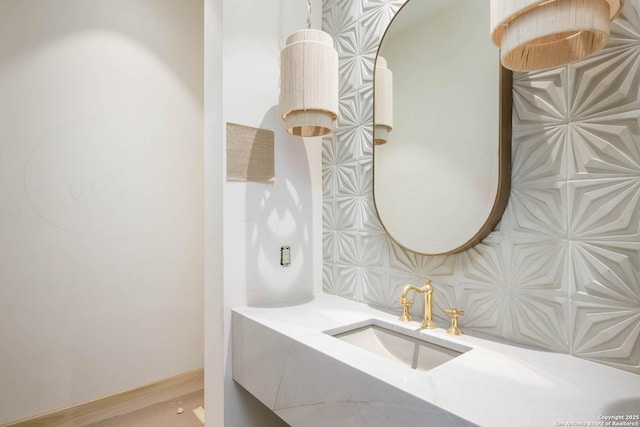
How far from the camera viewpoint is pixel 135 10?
6.49ft

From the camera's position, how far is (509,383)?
74 cm

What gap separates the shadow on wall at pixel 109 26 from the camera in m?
1.64

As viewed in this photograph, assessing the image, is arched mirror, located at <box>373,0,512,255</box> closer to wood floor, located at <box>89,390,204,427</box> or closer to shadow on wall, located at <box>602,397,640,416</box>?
shadow on wall, located at <box>602,397,640,416</box>

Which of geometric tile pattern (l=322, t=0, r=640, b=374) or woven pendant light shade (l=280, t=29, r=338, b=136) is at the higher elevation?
woven pendant light shade (l=280, t=29, r=338, b=136)

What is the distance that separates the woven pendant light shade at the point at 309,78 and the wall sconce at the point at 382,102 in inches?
9.2

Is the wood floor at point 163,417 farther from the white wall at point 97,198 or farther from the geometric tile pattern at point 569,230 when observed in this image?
the geometric tile pattern at point 569,230

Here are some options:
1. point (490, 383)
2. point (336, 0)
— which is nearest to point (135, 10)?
point (336, 0)

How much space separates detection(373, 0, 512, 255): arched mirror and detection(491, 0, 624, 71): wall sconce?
210 millimetres

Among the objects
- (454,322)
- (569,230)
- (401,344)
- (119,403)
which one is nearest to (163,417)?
(119,403)

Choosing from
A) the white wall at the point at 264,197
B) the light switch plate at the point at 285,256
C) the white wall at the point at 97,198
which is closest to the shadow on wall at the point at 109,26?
the white wall at the point at 97,198

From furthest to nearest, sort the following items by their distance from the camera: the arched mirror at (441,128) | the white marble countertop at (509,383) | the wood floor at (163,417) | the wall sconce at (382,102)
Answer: the wood floor at (163,417) < the wall sconce at (382,102) < the arched mirror at (441,128) < the white marble countertop at (509,383)

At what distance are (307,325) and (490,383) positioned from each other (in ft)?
1.95

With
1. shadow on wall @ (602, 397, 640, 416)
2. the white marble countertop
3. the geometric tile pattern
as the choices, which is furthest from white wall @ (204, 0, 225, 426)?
shadow on wall @ (602, 397, 640, 416)

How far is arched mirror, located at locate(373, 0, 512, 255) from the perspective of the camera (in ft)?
3.30
